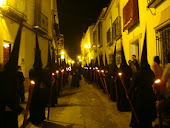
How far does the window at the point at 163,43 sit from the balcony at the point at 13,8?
6604 millimetres

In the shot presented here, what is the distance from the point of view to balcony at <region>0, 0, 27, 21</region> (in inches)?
351

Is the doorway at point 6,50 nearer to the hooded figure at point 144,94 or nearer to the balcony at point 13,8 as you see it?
the balcony at point 13,8

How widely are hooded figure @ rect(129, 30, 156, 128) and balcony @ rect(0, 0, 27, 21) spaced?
6788 mm

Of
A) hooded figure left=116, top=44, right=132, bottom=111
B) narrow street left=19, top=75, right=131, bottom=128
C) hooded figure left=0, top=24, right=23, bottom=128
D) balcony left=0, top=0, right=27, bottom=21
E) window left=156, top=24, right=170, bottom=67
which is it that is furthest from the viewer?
balcony left=0, top=0, right=27, bottom=21

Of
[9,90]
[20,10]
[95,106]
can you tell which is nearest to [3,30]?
[20,10]

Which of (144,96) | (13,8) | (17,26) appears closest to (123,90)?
(144,96)

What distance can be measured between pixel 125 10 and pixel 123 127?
27.7ft

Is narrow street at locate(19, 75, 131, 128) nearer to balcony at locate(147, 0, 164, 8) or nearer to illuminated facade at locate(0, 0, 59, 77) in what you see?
illuminated facade at locate(0, 0, 59, 77)

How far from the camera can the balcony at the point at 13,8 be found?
8906 millimetres

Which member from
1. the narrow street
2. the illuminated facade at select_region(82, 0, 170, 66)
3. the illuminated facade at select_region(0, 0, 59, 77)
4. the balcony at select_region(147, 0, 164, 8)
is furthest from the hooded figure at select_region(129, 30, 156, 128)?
the illuminated facade at select_region(0, 0, 59, 77)

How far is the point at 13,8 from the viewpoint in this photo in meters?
9.49

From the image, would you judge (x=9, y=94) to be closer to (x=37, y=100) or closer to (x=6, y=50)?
(x=37, y=100)

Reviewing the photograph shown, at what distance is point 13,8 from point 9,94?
7.66m

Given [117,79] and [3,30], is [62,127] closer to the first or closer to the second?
[117,79]
